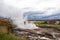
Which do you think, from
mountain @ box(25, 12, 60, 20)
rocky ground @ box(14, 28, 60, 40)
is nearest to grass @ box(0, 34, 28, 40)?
rocky ground @ box(14, 28, 60, 40)

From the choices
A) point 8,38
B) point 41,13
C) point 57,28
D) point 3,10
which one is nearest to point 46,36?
point 57,28

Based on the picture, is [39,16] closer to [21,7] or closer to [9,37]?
[21,7]

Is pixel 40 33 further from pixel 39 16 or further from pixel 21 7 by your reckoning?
pixel 21 7

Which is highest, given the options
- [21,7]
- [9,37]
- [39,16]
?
[21,7]

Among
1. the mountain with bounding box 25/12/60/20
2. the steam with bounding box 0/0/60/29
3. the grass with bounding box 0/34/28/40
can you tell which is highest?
the steam with bounding box 0/0/60/29

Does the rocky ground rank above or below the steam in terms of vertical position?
below

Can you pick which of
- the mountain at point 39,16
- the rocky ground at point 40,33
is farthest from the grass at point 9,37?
the mountain at point 39,16

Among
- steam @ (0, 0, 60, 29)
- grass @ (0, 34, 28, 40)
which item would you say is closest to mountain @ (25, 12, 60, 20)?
steam @ (0, 0, 60, 29)

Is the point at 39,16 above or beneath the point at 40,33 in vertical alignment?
above

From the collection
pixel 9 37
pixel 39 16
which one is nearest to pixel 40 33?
pixel 39 16

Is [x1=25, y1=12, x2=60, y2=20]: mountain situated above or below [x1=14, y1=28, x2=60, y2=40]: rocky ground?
above

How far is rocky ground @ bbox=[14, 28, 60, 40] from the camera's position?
1.72 meters

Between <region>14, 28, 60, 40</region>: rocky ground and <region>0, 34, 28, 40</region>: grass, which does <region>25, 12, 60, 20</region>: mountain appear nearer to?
<region>14, 28, 60, 40</region>: rocky ground

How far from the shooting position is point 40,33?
5.77 ft
